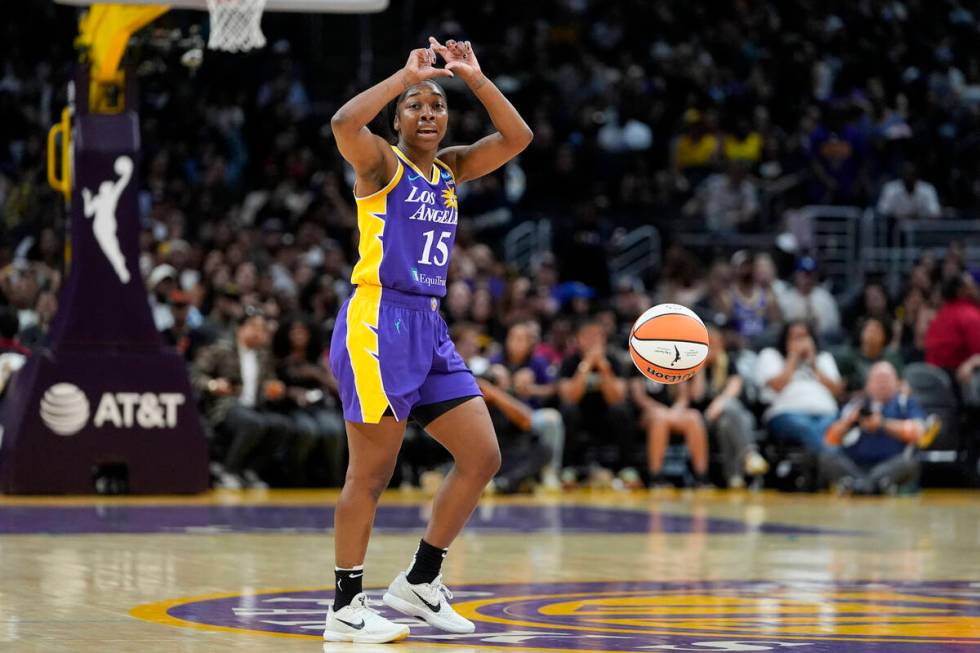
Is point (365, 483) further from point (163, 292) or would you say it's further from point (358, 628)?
point (163, 292)

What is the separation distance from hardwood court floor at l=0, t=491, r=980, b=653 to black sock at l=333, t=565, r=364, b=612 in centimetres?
17

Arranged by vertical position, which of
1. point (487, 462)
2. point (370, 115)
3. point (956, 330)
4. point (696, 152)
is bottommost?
point (487, 462)

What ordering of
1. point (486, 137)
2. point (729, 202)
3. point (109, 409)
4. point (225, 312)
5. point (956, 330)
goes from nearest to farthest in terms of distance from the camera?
point (486, 137) < point (109, 409) < point (225, 312) < point (956, 330) < point (729, 202)

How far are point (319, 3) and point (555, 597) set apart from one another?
6481mm

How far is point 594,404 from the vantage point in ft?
56.7

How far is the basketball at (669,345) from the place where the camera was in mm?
8250

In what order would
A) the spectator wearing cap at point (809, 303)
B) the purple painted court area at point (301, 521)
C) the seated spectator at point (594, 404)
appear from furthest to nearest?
the spectator wearing cap at point (809, 303) < the seated spectator at point (594, 404) < the purple painted court area at point (301, 521)

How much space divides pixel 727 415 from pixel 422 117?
1064 centimetres

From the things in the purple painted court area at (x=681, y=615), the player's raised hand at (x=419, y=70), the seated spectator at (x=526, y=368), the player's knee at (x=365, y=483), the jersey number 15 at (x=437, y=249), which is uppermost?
the player's raised hand at (x=419, y=70)

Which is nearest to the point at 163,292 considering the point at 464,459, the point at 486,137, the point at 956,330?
the point at 956,330

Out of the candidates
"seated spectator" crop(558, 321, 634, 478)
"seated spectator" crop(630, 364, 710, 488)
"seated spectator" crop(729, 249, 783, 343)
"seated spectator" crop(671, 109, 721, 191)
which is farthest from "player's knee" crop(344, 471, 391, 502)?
"seated spectator" crop(671, 109, 721, 191)

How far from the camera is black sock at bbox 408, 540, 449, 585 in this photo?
23.0 feet

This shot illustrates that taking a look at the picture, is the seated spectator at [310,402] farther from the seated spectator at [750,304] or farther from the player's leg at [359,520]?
the player's leg at [359,520]

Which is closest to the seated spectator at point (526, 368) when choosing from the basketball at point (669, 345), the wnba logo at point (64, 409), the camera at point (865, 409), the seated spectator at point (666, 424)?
the seated spectator at point (666, 424)
